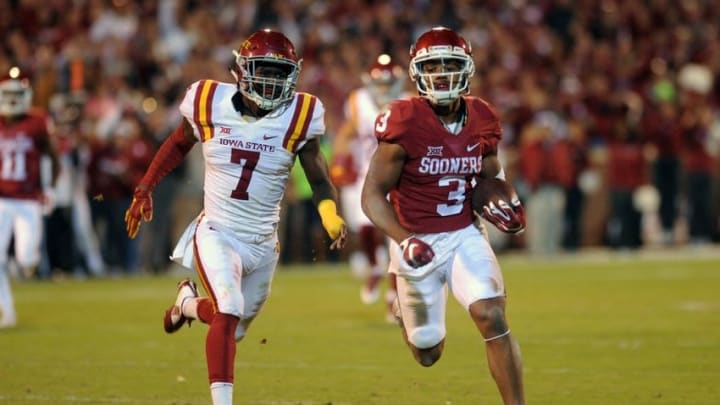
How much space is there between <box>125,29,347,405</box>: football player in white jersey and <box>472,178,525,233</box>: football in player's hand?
626 mm

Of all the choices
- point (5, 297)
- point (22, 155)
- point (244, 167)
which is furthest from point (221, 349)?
point (22, 155)

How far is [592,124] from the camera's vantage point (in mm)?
18609

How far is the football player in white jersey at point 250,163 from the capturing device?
6598 millimetres

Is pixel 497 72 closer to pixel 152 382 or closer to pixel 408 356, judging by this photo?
pixel 408 356

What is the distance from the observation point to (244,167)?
6.69 metres

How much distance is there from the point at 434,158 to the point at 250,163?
2.83 feet

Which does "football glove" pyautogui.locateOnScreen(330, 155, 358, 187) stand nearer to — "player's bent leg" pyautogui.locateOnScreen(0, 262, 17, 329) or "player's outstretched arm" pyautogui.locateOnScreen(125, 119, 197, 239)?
"player's bent leg" pyautogui.locateOnScreen(0, 262, 17, 329)

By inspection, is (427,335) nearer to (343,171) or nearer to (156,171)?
(156,171)

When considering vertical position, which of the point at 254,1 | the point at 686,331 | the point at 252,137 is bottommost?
the point at 686,331

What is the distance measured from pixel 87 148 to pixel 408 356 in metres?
7.33

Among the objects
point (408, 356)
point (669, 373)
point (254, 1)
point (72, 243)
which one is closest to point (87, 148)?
point (72, 243)

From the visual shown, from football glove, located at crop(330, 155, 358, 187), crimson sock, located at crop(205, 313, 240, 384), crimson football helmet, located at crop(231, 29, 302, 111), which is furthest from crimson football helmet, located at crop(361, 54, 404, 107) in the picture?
crimson sock, located at crop(205, 313, 240, 384)

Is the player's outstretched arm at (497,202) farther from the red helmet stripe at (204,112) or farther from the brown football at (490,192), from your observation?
the red helmet stripe at (204,112)

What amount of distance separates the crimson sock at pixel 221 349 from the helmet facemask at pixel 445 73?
134 cm
